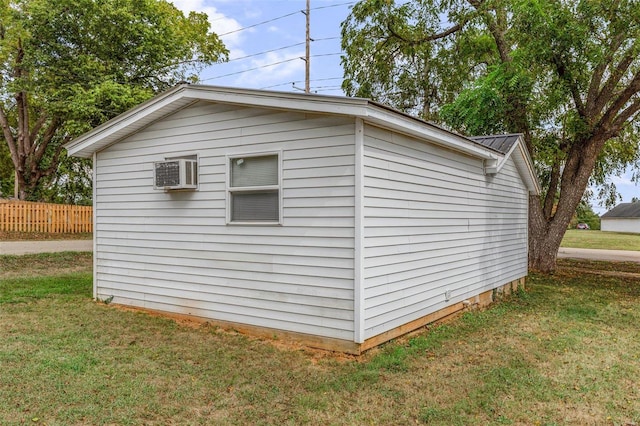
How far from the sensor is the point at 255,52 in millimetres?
20656

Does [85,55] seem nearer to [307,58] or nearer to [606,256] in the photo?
[307,58]

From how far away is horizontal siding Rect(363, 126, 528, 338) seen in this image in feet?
14.8

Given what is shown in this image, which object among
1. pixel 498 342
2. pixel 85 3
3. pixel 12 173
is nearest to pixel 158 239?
pixel 498 342

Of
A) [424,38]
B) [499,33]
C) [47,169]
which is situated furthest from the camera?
[47,169]

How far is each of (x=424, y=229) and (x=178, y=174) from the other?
10.8ft

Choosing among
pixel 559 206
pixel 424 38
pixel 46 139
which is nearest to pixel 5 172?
pixel 46 139

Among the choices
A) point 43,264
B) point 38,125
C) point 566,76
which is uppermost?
point 38,125

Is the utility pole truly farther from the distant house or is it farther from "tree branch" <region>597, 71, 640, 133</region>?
the distant house

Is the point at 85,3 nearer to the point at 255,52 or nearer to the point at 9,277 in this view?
the point at 255,52

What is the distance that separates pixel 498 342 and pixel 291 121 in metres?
3.65

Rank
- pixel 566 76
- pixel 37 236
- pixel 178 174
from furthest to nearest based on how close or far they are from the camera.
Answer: pixel 37 236, pixel 566 76, pixel 178 174

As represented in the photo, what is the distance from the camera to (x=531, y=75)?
9688mm

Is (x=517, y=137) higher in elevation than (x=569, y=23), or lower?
lower

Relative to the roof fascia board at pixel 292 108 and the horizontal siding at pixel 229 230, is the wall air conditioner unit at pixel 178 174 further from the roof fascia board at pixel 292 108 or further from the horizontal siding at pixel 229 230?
the roof fascia board at pixel 292 108
